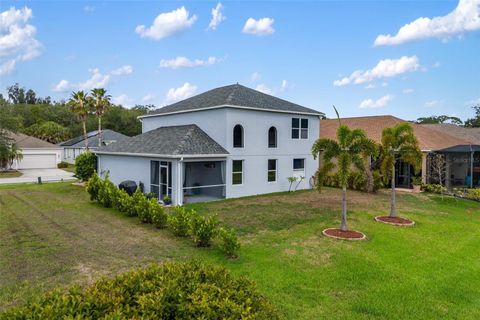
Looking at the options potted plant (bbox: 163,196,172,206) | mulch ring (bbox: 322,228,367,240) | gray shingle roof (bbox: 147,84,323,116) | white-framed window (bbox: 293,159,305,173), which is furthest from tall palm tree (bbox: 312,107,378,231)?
white-framed window (bbox: 293,159,305,173)

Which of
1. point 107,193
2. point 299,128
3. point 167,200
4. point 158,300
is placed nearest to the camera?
point 158,300

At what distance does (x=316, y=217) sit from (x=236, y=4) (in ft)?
42.9

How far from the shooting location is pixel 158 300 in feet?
12.3

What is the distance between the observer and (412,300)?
22.0 ft

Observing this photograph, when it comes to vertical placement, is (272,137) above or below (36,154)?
above

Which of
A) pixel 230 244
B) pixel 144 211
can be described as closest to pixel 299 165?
pixel 144 211

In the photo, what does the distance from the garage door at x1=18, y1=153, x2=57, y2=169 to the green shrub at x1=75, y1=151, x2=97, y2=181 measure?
2181 centimetres

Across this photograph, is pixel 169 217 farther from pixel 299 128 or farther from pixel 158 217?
pixel 299 128

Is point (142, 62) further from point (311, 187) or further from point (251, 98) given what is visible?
point (311, 187)

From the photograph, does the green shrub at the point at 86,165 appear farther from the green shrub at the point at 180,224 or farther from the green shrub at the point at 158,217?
the green shrub at the point at 180,224

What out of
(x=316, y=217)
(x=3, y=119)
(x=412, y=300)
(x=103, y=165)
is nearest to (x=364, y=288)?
(x=412, y=300)

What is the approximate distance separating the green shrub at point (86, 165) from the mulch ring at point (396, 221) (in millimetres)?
19256

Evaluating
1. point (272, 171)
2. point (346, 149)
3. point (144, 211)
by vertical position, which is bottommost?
point (144, 211)

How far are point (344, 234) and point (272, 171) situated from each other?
10.2 meters
